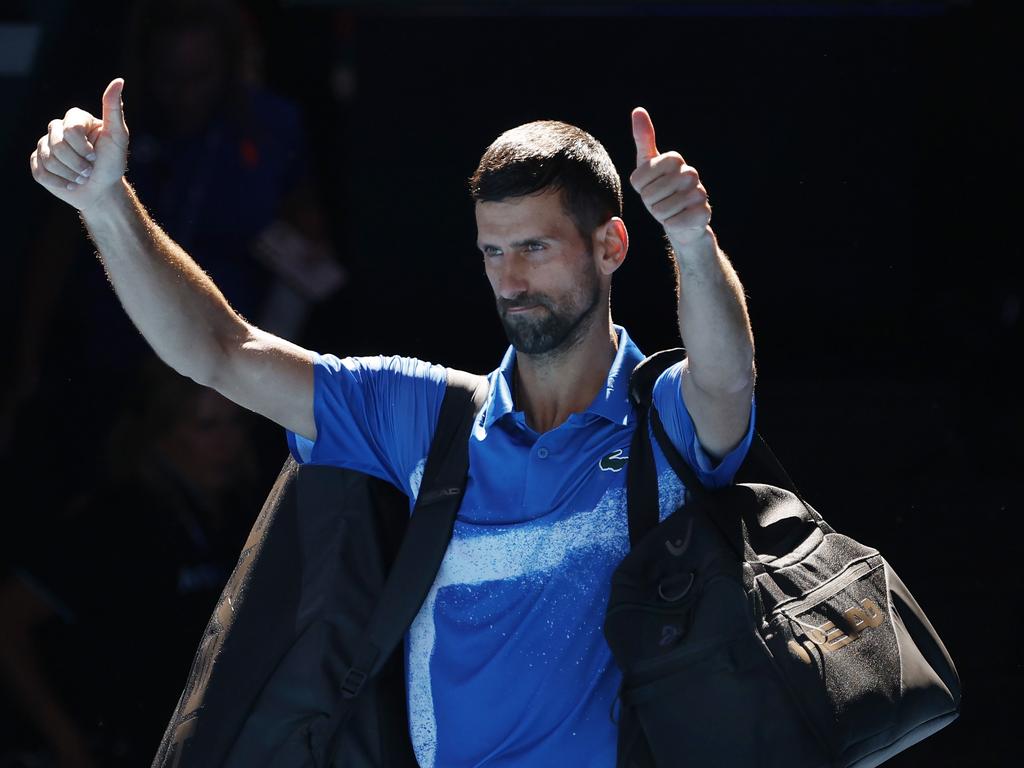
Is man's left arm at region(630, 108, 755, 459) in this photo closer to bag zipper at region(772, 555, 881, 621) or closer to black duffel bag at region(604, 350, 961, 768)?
black duffel bag at region(604, 350, 961, 768)

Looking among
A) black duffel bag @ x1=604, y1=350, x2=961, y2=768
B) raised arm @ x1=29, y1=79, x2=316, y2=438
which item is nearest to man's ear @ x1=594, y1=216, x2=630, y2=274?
black duffel bag @ x1=604, y1=350, x2=961, y2=768

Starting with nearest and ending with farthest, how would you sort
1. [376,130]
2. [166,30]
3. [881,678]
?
[881,678] → [166,30] → [376,130]

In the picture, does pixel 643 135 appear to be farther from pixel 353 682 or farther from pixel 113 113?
pixel 353 682

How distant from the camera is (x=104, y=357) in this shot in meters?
4.31

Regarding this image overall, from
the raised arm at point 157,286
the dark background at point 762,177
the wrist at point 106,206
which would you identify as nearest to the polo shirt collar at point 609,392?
the raised arm at point 157,286

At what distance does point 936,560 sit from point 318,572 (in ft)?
6.44

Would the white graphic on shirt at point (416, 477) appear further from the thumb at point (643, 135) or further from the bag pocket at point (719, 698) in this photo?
the thumb at point (643, 135)

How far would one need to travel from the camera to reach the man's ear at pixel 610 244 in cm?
250

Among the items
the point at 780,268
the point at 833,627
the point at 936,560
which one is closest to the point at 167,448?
the point at 780,268

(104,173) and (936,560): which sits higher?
(104,173)

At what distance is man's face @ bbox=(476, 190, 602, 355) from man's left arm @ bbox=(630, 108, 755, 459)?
266mm

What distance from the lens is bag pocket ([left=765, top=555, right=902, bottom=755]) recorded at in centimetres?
213

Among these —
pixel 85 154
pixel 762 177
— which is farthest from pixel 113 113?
pixel 762 177

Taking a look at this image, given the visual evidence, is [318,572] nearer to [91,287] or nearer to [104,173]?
[104,173]
